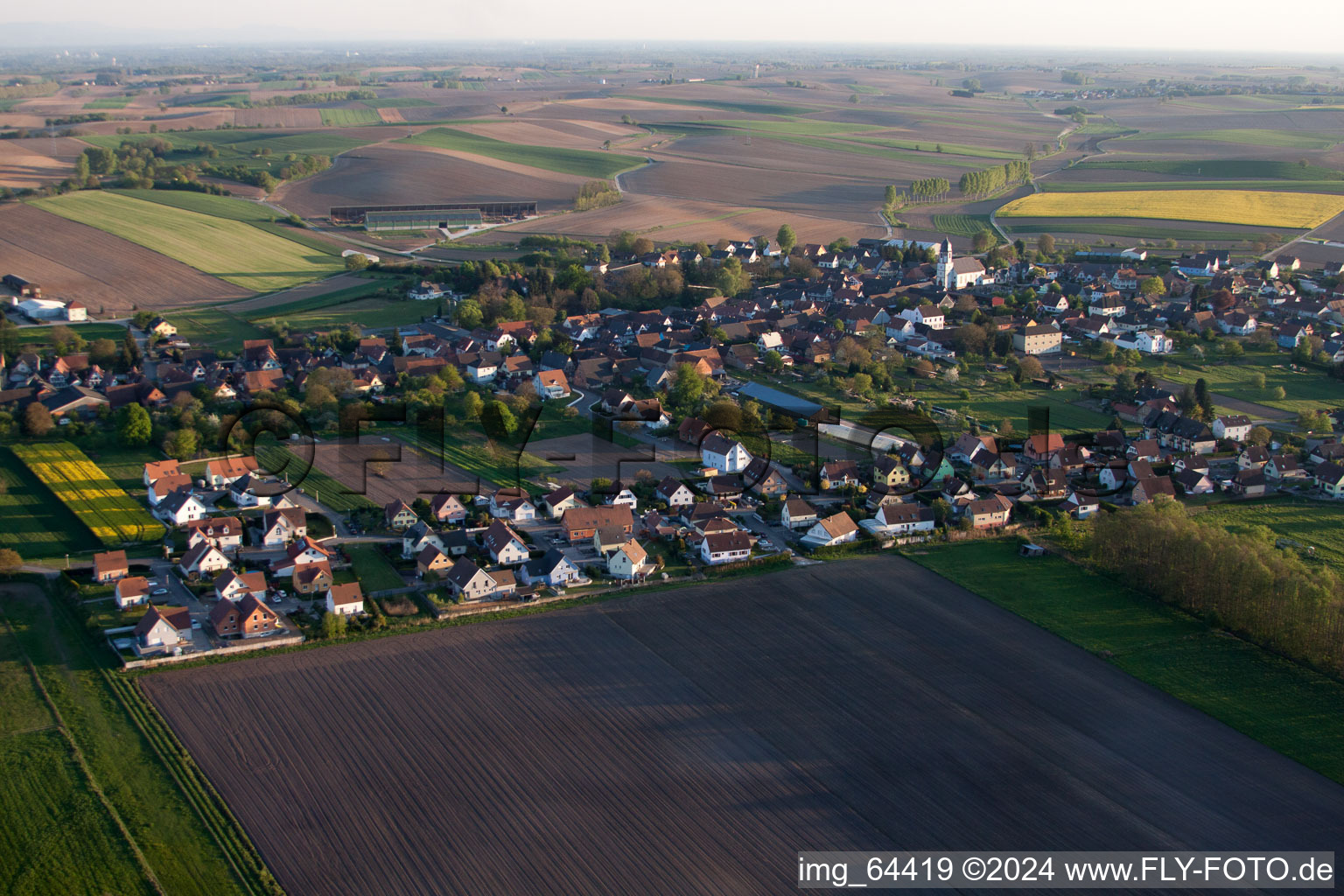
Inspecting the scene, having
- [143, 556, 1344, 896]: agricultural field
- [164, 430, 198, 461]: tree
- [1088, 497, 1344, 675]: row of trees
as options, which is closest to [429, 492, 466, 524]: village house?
[143, 556, 1344, 896]: agricultural field

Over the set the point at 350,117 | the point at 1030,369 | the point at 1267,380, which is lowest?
the point at 1267,380

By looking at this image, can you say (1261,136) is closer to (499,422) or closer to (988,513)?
(988,513)

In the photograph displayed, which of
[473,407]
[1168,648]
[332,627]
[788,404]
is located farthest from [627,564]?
[788,404]

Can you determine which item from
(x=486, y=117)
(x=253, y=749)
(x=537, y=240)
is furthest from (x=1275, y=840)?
(x=486, y=117)

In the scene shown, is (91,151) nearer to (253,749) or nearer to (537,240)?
(537,240)

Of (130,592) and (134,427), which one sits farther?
(134,427)

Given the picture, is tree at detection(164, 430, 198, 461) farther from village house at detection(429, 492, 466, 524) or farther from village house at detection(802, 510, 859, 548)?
village house at detection(802, 510, 859, 548)

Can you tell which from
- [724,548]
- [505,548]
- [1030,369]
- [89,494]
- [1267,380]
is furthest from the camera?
[1267,380]
